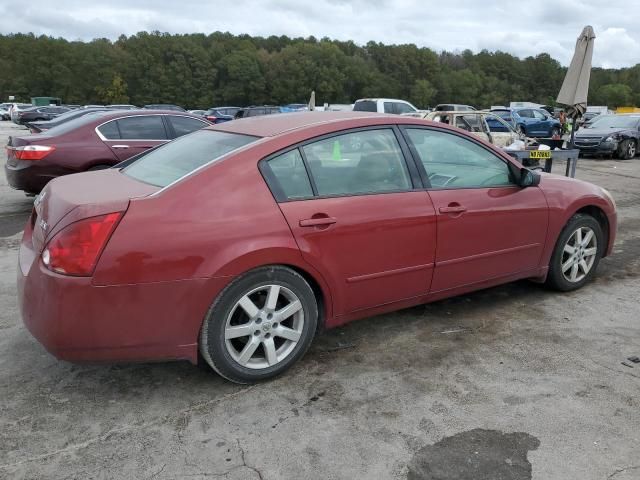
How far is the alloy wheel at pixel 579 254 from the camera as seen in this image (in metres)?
4.53

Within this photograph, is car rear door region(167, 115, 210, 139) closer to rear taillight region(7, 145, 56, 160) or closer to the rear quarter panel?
rear taillight region(7, 145, 56, 160)

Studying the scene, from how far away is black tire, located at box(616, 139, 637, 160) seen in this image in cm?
1724

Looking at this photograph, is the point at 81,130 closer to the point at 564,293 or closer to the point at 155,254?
the point at 155,254

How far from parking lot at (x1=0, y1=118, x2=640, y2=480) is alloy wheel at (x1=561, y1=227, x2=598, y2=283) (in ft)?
1.81

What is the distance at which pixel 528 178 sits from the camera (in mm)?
4070

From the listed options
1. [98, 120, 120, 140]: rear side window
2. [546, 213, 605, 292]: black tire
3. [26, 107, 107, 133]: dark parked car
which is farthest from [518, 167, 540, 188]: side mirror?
[26, 107, 107, 133]: dark parked car

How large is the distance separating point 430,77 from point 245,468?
120 metres

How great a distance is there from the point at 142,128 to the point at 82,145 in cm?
90

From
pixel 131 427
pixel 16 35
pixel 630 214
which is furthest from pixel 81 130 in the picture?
pixel 16 35

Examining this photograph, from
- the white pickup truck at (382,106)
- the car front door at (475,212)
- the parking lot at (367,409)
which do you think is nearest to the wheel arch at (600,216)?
the car front door at (475,212)

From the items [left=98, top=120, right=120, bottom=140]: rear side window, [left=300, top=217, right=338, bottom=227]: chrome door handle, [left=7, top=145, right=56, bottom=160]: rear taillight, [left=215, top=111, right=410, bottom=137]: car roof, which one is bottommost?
[left=7, top=145, right=56, bottom=160]: rear taillight

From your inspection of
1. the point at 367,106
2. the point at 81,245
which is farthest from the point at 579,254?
the point at 367,106

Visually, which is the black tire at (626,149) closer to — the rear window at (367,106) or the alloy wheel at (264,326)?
the rear window at (367,106)

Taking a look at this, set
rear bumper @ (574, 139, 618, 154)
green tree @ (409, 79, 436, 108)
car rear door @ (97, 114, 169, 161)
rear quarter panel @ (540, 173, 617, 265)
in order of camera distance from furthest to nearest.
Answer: green tree @ (409, 79, 436, 108) → rear bumper @ (574, 139, 618, 154) → car rear door @ (97, 114, 169, 161) → rear quarter panel @ (540, 173, 617, 265)
